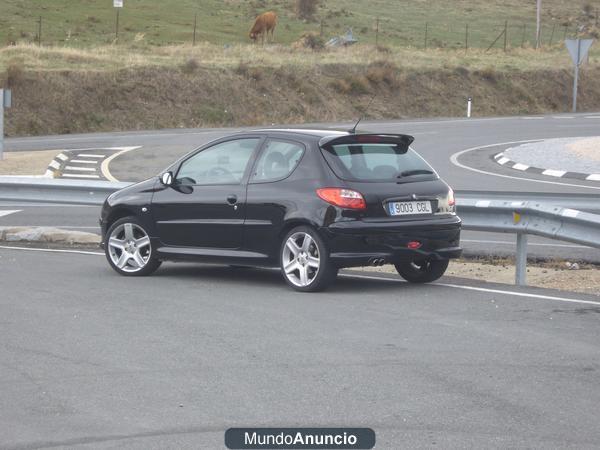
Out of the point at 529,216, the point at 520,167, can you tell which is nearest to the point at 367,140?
the point at 529,216

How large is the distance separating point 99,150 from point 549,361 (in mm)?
24324

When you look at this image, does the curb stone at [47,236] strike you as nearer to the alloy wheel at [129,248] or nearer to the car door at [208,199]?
the alloy wheel at [129,248]

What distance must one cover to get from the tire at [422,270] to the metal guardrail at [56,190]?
430 cm

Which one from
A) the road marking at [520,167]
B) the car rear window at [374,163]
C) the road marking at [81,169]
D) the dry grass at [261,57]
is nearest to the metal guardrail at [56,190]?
the car rear window at [374,163]

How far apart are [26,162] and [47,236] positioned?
12274 millimetres

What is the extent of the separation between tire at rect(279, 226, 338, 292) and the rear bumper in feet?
0.32

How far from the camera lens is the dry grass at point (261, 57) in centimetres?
4794

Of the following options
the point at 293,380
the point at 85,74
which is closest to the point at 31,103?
the point at 85,74

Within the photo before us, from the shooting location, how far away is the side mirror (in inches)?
485

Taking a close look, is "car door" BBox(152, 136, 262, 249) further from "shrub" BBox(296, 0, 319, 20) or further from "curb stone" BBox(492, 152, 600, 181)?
"shrub" BBox(296, 0, 319, 20)

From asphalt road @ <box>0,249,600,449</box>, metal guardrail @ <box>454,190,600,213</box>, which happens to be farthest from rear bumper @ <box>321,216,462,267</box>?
metal guardrail @ <box>454,190,600,213</box>

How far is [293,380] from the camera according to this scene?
7.47m

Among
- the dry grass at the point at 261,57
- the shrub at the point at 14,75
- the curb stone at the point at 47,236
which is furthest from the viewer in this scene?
the dry grass at the point at 261,57

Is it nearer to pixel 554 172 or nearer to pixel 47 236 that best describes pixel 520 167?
pixel 554 172
